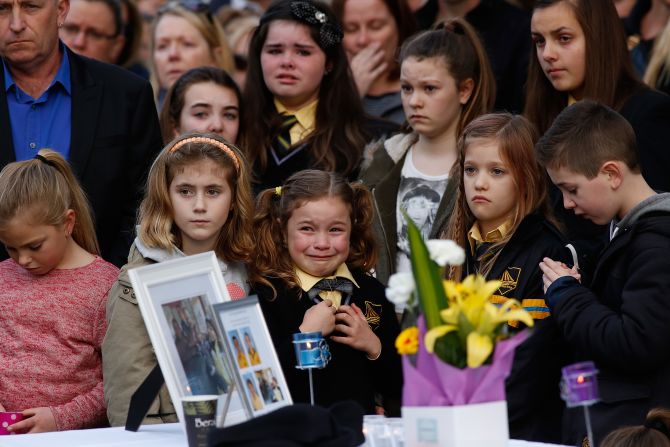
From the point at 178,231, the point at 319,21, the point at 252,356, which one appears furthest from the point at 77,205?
the point at 319,21

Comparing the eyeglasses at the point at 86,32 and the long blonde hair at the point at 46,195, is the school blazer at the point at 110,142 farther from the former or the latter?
the eyeglasses at the point at 86,32

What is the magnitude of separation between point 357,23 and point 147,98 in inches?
64.9

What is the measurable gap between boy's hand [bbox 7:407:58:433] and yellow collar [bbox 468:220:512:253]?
1841 millimetres

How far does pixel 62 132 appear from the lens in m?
5.61

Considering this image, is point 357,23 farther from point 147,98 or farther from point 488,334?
point 488,334

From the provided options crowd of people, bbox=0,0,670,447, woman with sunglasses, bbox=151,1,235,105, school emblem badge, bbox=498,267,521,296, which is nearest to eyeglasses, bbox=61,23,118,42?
woman with sunglasses, bbox=151,1,235,105

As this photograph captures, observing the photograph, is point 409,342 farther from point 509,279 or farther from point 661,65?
point 661,65

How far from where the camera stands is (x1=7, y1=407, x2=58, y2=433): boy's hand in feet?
15.0

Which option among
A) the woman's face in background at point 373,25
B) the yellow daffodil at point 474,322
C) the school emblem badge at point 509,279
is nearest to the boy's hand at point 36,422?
the school emblem badge at point 509,279

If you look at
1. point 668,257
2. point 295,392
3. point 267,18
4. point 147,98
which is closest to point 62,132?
point 147,98

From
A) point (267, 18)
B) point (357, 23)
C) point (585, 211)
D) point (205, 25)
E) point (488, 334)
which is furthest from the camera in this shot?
point (205, 25)

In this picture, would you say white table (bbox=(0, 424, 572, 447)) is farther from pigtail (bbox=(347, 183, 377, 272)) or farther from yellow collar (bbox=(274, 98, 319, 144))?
yellow collar (bbox=(274, 98, 319, 144))

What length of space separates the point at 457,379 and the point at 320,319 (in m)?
1.58

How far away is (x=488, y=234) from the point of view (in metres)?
4.88
